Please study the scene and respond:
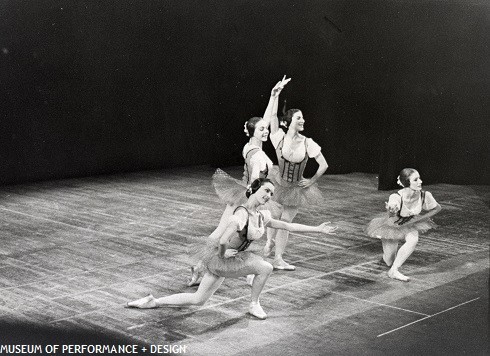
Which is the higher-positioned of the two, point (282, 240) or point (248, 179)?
point (248, 179)

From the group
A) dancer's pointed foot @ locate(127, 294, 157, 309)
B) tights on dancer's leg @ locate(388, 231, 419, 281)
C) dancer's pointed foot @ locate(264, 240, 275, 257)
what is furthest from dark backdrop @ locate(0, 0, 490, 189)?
dancer's pointed foot @ locate(127, 294, 157, 309)

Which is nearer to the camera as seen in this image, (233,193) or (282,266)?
(233,193)

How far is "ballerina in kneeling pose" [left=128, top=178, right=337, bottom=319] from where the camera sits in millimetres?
4480

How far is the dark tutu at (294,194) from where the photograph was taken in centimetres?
591

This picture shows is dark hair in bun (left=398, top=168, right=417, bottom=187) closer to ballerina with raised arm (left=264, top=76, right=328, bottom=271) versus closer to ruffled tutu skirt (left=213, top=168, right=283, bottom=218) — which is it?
ballerina with raised arm (left=264, top=76, right=328, bottom=271)

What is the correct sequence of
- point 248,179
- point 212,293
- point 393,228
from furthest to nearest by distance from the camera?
point 393,228
point 248,179
point 212,293

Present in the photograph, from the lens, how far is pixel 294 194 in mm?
5926

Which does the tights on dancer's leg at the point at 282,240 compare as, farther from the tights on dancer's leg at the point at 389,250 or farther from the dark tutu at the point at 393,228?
the tights on dancer's leg at the point at 389,250

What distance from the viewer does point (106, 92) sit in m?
10.6

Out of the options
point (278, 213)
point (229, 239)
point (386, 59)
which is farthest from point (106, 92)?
point (229, 239)

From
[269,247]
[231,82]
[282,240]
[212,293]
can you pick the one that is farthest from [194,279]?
[231,82]

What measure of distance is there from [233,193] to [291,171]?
72cm

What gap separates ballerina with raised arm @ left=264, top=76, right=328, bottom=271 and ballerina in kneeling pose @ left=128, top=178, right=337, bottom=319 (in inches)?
50.1

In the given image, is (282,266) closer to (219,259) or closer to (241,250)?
(241,250)
